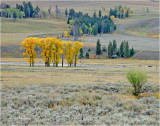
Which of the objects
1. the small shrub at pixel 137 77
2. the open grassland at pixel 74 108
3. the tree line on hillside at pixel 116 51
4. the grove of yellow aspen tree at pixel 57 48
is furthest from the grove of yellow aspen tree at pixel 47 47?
the small shrub at pixel 137 77

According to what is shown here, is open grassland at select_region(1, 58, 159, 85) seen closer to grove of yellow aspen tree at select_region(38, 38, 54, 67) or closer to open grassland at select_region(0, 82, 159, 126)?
open grassland at select_region(0, 82, 159, 126)

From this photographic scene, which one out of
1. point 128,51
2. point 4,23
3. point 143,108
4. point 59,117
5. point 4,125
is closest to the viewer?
point 4,125

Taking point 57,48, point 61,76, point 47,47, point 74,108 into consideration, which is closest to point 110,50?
point 57,48

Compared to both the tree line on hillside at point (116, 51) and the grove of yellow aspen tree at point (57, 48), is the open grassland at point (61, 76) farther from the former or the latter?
the tree line on hillside at point (116, 51)

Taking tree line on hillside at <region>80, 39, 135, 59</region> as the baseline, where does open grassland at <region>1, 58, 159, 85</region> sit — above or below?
above

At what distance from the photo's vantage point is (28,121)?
15789 mm

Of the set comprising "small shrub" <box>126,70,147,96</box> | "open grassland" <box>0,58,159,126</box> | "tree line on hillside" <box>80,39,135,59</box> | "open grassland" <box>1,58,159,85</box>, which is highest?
"small shrub" <box>126,70,147,96</box>

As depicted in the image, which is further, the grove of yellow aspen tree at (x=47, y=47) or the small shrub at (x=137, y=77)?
the grove of yellow aspen tree at (x=47, y=47)

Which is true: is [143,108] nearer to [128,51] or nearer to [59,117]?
[59,117]

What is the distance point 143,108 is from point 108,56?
9115 centimetres

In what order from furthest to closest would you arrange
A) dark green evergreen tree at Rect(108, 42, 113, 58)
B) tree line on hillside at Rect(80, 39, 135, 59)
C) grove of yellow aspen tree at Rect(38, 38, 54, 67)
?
dark green evergreen tree at Rect(108, 42, 113, 58) < tree line on hillside at Rect(80, 39, 135, 59) < grove of yellow aspen tree at Rect(38, 38, 54, 67)

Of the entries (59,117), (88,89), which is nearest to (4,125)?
(59,117)

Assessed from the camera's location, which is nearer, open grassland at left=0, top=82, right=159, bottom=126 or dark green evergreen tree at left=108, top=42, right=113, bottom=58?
open grassland at left=0, top=82, right=159, bottom=126

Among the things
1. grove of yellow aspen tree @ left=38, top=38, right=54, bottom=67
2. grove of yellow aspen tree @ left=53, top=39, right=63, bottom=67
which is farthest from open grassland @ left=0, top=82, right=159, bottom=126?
grove of yellow aspen tree @ left=53, top=39, right=63, bottom=67
